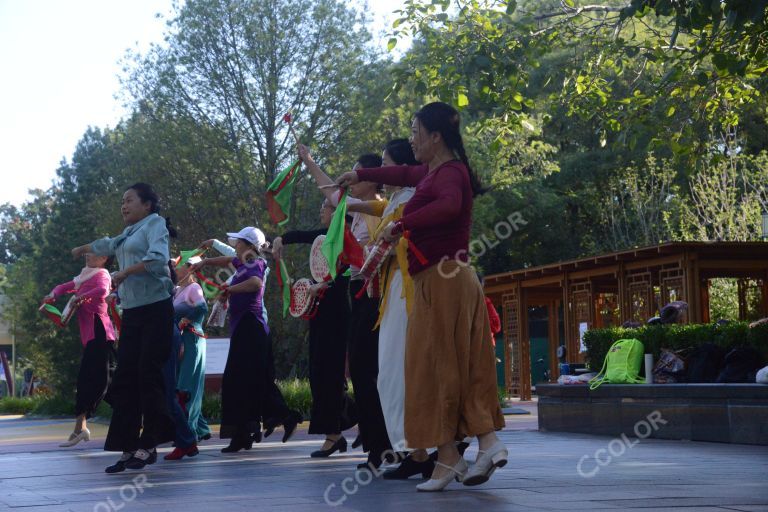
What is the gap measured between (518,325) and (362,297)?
73.7ft

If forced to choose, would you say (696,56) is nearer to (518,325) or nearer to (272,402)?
(272,402)

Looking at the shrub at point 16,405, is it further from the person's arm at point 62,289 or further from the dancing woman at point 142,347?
the dancing woman at point 142,347

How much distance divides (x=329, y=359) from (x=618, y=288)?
16759 millimetres

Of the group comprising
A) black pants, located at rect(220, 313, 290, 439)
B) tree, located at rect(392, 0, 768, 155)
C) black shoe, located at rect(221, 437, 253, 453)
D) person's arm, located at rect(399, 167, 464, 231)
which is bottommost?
black shoe, located at rect(221, 437, 253, 453)

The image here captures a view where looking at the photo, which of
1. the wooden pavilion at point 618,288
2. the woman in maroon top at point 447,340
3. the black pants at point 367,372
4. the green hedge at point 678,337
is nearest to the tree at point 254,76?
the wooden pavilion at point 618,288

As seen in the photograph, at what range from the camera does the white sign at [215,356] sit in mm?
19094

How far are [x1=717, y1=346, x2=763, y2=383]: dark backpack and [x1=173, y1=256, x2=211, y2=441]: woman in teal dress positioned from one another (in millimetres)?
5018

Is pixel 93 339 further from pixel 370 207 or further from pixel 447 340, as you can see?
pixel 447 340

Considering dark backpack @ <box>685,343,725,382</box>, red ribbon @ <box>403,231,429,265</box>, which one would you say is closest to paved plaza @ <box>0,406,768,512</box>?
dark backpack @ <box>685,343,725,382</box>

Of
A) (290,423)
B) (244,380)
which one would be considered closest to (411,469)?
(244,380)

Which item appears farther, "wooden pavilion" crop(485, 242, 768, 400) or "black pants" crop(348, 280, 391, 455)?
"wooden pavilion" crop(485, 242, 768, 400)

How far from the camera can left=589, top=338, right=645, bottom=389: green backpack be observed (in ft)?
39.9

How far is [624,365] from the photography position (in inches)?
482

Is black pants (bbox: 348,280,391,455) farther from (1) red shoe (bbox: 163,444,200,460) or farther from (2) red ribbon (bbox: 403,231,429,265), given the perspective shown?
(1) red shoe (bbox: 163,444,200,460)
